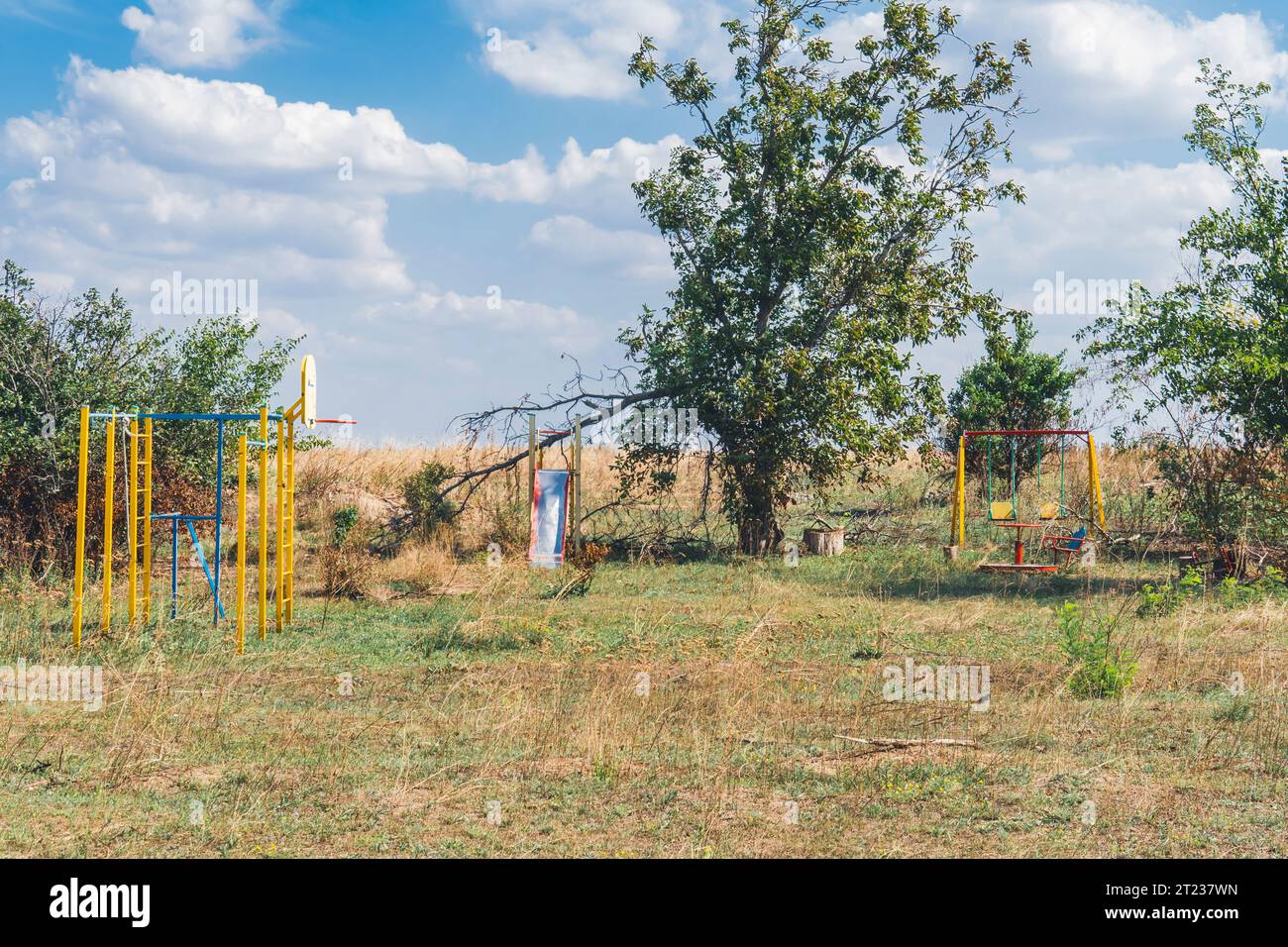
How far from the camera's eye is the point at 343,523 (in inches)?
810

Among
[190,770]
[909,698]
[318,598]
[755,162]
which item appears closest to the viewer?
[190,770]

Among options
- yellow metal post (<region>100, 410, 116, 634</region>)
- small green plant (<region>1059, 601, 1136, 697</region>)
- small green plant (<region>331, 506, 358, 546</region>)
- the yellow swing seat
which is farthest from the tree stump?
yellow metal post (<region>100, 410, 116, 634</region>)

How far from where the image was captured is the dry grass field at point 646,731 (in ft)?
21.2

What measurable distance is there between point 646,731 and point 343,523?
13.1 metres

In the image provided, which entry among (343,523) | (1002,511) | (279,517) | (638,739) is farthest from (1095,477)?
(638,739)

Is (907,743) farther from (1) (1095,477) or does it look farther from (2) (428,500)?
(2) (428,500)

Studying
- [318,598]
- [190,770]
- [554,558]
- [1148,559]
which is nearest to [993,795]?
[190,770]

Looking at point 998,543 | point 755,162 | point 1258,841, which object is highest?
point 755,162

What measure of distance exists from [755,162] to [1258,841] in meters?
15.9

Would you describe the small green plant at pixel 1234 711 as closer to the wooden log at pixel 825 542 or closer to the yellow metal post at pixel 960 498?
the yellow metal post at pixel 960 498

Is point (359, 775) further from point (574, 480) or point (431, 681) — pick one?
point (574, 480)

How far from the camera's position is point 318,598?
15648mm

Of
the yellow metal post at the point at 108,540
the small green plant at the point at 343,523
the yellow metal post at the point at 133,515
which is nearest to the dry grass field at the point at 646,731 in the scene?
the yellow metal post at the point at 108,540

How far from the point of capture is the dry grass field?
21.2ft
